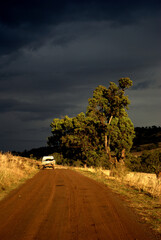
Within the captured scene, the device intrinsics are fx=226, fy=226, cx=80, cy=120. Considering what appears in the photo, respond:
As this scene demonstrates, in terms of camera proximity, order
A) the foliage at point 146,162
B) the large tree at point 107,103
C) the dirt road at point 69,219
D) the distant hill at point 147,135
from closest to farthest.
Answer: the dirt road at point 69,219 < the large tree at point 107,103 < the foliage at point 146,162 < the distant hill at point 147,135

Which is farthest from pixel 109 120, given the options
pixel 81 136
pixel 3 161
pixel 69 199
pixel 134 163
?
pixel 69 199

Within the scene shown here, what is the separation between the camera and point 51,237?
5.05 meters

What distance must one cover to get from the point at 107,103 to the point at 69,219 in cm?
2685

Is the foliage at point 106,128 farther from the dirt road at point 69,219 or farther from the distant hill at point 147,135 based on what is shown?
the distant hill at point 147,135

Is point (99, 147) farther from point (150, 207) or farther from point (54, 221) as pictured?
point (54, 221)

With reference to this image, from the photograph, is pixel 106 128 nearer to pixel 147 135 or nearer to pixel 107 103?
pixel 107 103

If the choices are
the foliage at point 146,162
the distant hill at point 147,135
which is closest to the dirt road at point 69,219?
the foliage at point 146,162

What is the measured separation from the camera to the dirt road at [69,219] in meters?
5.20

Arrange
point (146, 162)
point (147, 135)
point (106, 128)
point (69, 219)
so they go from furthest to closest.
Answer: point (147, 135)
point (146, 162)
point (106, 128)
point (69, 219)

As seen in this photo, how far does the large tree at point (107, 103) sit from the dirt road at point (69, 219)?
75.6 feet

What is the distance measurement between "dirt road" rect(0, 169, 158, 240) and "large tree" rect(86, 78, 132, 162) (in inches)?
908

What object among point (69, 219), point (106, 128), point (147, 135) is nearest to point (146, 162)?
point (106, 128)

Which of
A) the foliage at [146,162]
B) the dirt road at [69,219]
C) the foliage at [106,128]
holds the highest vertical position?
the foliage at [106,128]

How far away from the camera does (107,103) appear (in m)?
32.4
